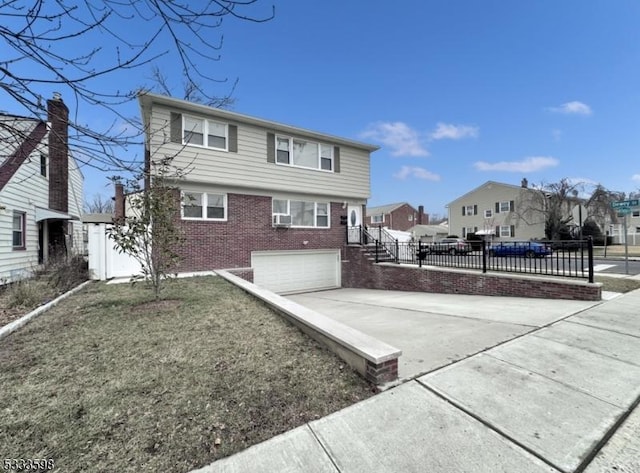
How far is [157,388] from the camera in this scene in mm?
2748

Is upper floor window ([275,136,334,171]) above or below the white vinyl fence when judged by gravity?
above

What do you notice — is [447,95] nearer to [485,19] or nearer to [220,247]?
[485,19]

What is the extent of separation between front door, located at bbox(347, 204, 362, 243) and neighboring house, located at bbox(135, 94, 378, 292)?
52mm

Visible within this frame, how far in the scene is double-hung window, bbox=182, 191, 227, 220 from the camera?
10.7 m

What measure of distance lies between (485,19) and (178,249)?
12.9 meters

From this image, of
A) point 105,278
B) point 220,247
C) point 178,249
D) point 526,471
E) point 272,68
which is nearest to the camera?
point 526,471

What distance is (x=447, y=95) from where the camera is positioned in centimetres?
1650

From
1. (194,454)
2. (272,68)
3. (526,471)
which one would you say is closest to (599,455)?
(526,471)

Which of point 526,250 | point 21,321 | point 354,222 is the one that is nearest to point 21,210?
point 21,321

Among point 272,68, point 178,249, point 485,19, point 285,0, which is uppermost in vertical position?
point 485,19

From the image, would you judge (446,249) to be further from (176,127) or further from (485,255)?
(176,127)

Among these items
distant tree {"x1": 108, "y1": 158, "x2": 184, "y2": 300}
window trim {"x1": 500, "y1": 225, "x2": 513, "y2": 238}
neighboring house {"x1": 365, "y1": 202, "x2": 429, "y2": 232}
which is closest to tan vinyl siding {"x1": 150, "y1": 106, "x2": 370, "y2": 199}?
distant tree {"x1": 108, "y1": 158, "x2": 184, "y2": 300}

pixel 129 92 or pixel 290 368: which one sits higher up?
pixel 129 92

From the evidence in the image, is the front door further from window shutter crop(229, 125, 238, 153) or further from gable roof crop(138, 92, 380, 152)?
window shutter crop(229, 125, 238, 153)
